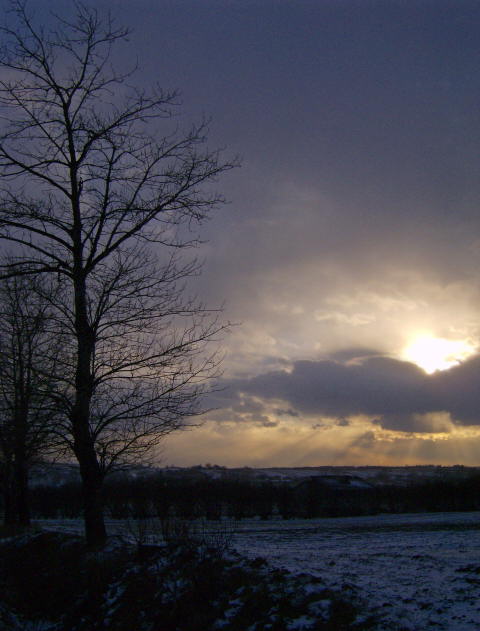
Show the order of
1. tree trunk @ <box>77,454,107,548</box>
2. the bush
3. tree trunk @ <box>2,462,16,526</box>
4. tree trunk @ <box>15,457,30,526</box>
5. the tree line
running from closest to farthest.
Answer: the bush, tree trunk @ <box>77,454,107,548</box>, tree trunk @ <box>15,457,30,526</box>, tree trunk @ <box>2,462,16,526</box>, the tree line

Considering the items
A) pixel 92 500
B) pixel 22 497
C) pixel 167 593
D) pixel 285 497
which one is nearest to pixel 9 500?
pixel 22 497

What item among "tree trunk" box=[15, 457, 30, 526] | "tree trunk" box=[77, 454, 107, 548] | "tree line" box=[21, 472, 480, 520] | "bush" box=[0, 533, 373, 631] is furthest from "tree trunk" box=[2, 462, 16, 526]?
"tree line" box=[21, 472, 480, 520]

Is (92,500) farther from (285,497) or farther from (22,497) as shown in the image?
(285,497)

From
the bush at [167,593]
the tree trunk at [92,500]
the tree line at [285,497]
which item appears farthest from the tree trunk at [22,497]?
the tree line at [285,497]

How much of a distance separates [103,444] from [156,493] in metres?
36.2

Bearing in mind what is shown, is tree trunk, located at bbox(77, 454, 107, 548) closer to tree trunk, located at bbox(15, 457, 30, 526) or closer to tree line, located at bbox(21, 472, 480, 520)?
tree trunk, located at bbox(15, 457, 30, 526)

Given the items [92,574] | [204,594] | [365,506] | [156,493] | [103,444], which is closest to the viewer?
[204,594]

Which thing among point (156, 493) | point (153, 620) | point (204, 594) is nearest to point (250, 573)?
point (204, 594)

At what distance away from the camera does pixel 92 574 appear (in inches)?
407

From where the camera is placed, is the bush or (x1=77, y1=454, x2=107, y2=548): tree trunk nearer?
the bush

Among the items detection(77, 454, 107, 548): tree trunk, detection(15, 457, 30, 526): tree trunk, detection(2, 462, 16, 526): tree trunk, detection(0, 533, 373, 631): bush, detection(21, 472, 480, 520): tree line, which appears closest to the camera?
detection(0, 533, 373, 631): bush

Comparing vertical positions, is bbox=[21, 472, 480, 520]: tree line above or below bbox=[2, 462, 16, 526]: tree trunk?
below

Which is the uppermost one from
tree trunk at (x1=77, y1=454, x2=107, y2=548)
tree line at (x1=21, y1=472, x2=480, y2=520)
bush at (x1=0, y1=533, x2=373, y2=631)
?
tree trunk at (x1=77, y1=454, x2=107, y2=548)

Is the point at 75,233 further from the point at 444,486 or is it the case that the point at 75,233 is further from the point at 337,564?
the point at 444,486
